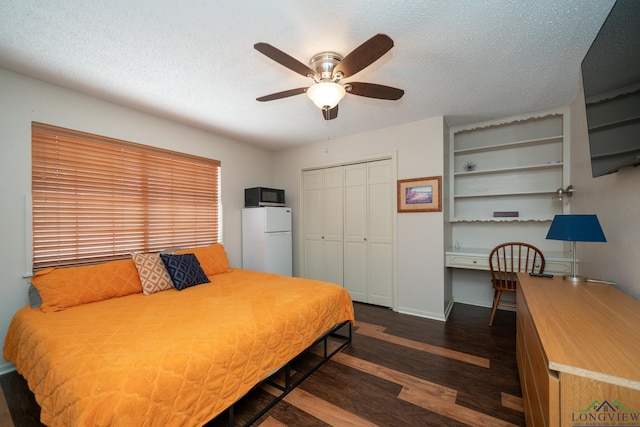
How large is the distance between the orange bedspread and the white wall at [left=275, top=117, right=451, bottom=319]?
144 centimetres

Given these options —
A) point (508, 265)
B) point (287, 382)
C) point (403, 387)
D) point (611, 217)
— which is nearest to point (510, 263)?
point (508, 265)

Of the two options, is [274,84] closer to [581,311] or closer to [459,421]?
[581,311]

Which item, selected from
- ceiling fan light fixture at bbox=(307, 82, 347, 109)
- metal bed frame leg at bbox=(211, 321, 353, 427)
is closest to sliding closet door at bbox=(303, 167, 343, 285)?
metal bed frame leg at bbox=(211, 321, 353, 427)

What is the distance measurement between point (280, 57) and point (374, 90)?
73cm

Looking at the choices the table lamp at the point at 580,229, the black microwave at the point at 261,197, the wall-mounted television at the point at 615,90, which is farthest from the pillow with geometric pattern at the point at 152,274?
the wall-mounted television at the point at 615,90

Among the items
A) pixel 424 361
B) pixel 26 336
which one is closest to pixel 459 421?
pixel 424 361

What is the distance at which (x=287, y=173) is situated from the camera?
4395 mm

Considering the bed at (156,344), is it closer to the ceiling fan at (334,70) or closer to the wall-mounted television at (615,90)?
the ceiling fan at (334,70)

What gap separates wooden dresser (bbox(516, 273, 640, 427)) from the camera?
2.52 feet

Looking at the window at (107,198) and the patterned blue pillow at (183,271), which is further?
the patterned blue pillow at (183,271)

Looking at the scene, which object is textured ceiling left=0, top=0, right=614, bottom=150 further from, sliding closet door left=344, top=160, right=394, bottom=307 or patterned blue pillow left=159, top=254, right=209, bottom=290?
patterned blue pillow left=159, top=254, right=209, bottom=290

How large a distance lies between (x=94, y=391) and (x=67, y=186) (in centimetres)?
213

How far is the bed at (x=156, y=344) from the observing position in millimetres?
1074

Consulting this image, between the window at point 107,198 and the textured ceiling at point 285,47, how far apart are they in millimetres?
549
